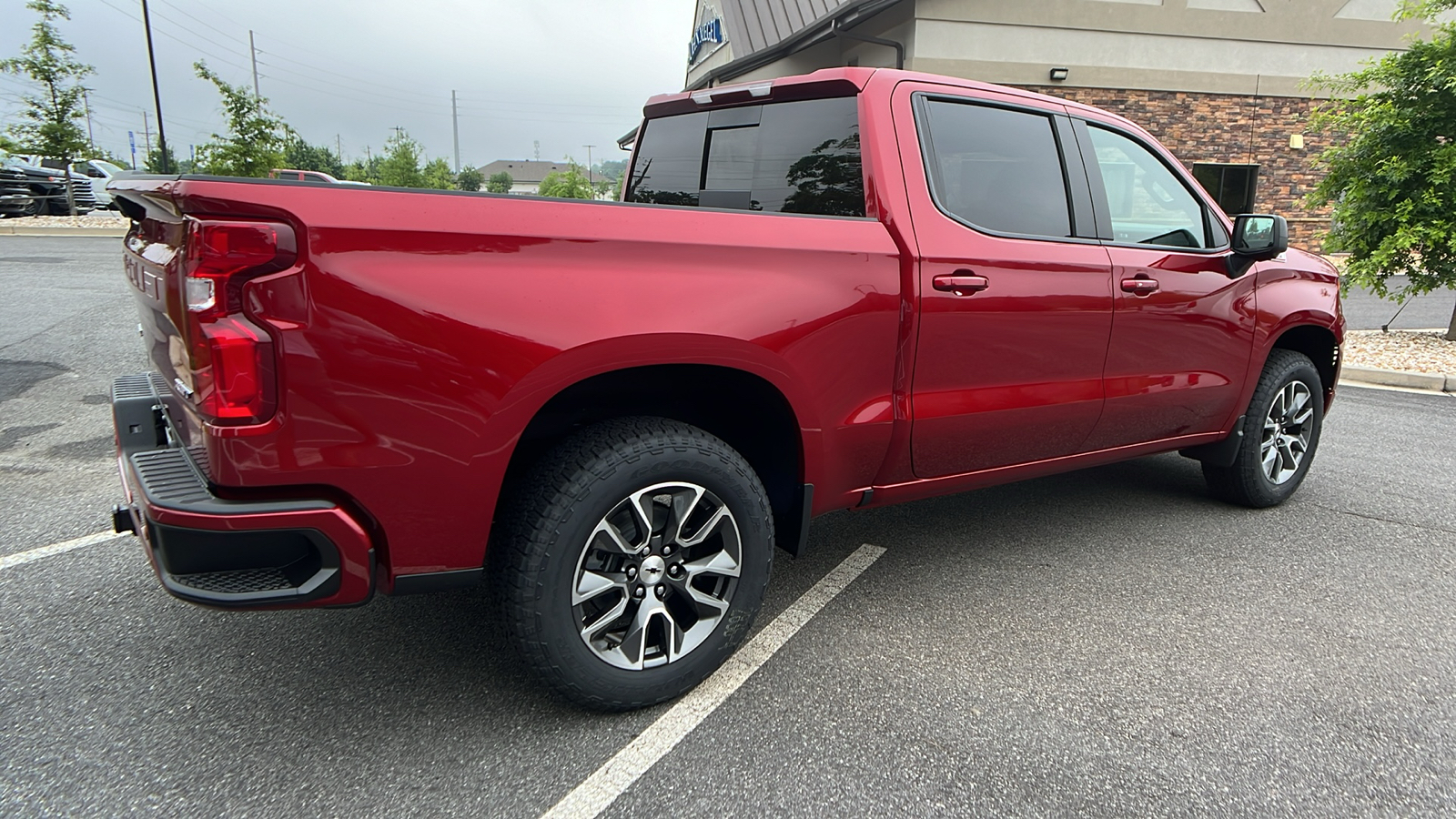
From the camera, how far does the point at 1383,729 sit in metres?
2.49

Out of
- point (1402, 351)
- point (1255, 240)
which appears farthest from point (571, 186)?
point (1255, 240)

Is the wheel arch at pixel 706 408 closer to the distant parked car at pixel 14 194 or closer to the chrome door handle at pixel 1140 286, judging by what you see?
the chrome door handle at pixel 1140 286

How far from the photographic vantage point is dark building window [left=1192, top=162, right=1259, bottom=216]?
18.2 meters

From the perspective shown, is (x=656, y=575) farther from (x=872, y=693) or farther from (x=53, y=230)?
(x=53, y=230)

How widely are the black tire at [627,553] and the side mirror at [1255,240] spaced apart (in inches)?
104

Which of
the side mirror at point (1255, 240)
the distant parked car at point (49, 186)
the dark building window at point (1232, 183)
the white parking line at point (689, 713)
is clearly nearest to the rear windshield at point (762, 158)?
the white parking line at point (689, 713)

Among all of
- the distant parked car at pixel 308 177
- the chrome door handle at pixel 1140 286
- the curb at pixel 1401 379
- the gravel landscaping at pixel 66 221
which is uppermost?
the distant parked car at pixel 308 177

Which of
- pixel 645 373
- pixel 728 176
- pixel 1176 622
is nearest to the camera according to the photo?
pixel 645 373

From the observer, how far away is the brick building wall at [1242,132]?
17219mm

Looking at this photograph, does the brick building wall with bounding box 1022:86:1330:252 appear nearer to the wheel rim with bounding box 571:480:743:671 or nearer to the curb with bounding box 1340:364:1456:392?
the curb with bounding box 1340:364:1456:392

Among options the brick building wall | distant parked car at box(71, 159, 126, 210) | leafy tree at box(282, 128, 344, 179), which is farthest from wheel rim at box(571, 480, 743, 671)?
leafy tree at box(282, 128, 344, 179)

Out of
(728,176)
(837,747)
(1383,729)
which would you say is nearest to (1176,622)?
(1383,729)

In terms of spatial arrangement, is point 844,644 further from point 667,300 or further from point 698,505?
point 667,300

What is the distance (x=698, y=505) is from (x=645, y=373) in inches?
16.2
